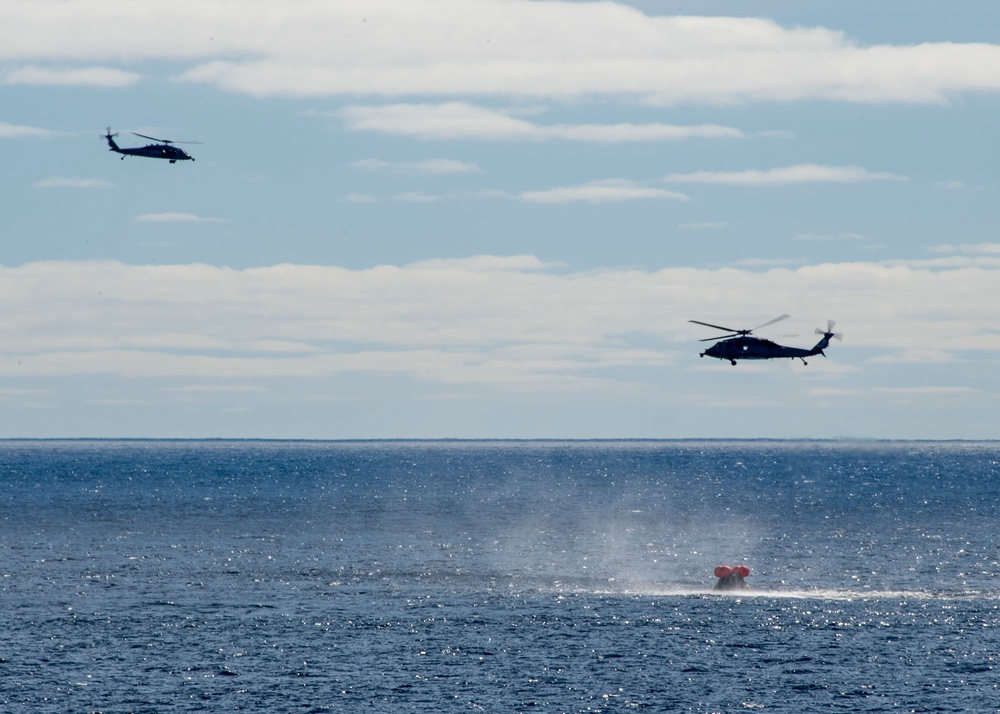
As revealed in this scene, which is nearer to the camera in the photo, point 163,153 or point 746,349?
point 746,349

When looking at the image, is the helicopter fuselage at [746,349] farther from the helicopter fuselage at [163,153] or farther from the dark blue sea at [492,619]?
the helicopter fuselage at [163,153]

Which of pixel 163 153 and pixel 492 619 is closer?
pixel 492 619

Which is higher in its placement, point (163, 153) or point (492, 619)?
point (163, 153)

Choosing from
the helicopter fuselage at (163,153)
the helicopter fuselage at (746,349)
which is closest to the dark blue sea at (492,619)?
the helicopter fuselage at (746,349)

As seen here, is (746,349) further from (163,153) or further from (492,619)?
(163,153)

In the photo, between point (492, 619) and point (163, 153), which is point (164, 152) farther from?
point (492, 619)

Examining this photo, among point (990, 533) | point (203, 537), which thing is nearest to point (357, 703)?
point (203, 537)

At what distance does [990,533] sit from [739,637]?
7497cm

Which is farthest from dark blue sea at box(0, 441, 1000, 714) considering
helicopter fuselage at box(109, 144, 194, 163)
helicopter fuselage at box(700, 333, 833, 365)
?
helicopter fuselage at box(109, 144, 194, 163)

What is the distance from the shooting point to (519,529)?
14375 centimetres

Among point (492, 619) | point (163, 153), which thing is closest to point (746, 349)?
point (492, 619)

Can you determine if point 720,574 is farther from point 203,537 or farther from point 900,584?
point 203,537

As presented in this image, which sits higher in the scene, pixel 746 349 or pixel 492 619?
pixel 746 349

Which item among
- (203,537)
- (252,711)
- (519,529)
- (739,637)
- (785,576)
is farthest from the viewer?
(519,529)
